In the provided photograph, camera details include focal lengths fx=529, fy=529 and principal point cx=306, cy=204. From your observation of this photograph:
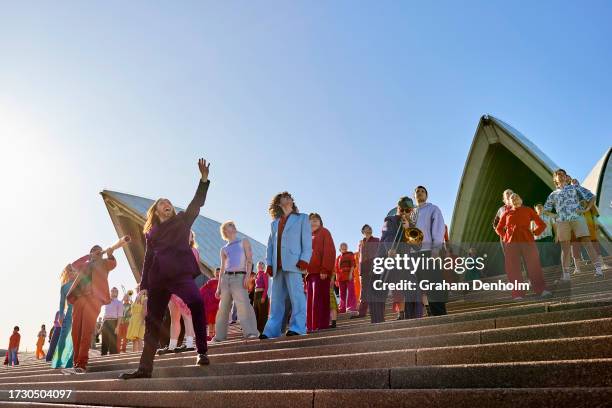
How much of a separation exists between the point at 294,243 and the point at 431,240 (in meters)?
1.52

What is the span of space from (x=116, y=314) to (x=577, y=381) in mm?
9695

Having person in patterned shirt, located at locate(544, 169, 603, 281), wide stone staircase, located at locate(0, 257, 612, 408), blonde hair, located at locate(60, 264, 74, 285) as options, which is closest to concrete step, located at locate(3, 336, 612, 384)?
wide stone staircase, located at locate(0, 257, 612, 408)

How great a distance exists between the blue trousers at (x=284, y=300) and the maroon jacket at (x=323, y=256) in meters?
0.72

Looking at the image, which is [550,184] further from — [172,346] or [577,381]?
[577,381]

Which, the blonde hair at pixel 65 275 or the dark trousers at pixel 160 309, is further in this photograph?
the blonde hair at pixel 65 275

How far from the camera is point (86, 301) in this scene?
6.07 meters

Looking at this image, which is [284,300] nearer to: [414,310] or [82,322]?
[414,310]

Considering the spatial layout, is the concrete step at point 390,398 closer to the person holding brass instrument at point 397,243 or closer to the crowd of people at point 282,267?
the crowd of people at point 282,267

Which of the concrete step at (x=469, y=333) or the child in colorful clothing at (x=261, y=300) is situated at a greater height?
the child in colorful clothing at (x=261, y=300)

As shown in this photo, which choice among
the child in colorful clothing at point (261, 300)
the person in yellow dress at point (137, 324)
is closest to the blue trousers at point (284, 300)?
the child in colorful clothing at point (261, 300)

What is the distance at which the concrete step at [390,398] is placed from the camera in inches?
75.2

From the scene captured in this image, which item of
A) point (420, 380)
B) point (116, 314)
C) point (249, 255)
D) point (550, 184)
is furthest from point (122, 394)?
point (550, 184)

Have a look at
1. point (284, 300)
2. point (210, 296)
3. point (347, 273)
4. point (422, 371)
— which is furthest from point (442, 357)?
point (347, 273)

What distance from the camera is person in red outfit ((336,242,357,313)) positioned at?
10.1 metres
